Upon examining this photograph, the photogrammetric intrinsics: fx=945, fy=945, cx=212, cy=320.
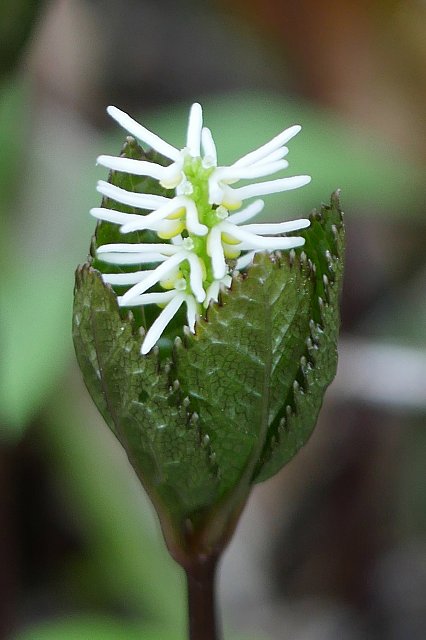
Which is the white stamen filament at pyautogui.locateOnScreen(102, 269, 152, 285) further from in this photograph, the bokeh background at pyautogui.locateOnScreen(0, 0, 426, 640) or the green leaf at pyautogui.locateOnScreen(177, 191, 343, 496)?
the bokeh background at pyautogui.locateOnScreen(0, 0, 426, 640)

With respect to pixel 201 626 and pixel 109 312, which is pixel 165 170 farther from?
pixel 201 626

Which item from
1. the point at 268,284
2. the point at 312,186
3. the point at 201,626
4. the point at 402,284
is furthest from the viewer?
the point at 402,284

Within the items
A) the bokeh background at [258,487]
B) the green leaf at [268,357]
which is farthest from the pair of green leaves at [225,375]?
the bokeh background at [258,487]

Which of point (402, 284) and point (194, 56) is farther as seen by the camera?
point (194, 56)

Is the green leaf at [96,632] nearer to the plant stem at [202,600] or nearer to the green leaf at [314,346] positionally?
the plant stem at [202,600]

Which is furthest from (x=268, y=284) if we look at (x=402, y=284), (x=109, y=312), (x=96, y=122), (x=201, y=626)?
(x=96, y=122)

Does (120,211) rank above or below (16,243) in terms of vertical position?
above
